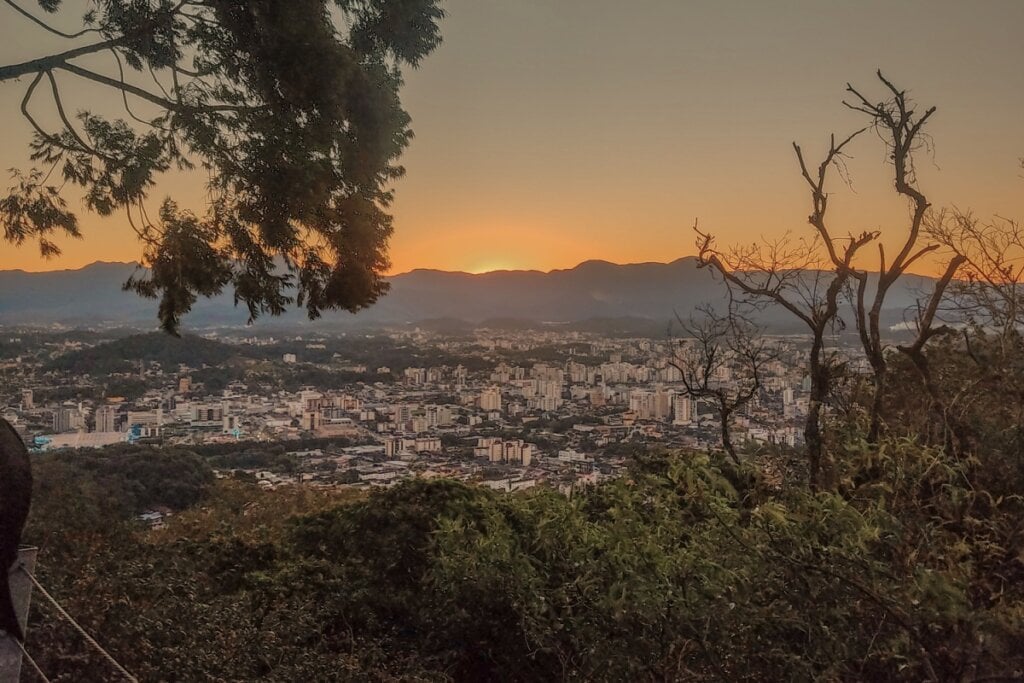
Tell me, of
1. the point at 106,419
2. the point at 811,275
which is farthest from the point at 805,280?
the point at 106,419

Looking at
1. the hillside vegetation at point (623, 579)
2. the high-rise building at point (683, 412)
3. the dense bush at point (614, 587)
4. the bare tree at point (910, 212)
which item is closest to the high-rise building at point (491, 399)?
the high-rise building at point (683, 412)

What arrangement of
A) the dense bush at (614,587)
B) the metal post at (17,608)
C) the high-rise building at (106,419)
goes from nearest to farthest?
the metal post at (17,608), the dense bush at (614,587), the high-rise building at (106,419)

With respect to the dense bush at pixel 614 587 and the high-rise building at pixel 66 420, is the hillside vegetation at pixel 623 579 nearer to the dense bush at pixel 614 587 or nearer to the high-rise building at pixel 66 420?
the dense bush at pixel 614 587

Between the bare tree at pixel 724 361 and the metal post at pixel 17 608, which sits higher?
the bare tree at pixel 724 361

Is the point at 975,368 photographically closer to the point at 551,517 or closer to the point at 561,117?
the point at 551,517

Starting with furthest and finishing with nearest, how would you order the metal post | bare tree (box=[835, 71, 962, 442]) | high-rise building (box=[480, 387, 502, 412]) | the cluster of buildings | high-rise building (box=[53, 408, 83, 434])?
high-rise building (box=[480, 387, 502, 412]) < high-rise building (box=[53, 408, 83, 434]) < the cluster of buildings < bare tree (box=[835, 71, 962, 442]) < the metal post

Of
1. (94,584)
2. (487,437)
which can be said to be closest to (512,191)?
(487,437)

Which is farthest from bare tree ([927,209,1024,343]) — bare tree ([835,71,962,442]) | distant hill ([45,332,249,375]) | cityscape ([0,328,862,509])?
distant hill ([45,332,249,375])

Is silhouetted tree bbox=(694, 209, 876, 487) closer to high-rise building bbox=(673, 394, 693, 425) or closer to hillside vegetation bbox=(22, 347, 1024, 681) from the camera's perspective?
hillside vegetation bbox=(22, 347, 1024, 681)
